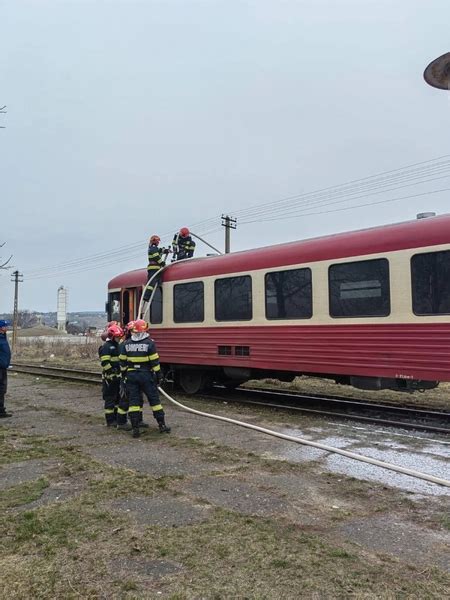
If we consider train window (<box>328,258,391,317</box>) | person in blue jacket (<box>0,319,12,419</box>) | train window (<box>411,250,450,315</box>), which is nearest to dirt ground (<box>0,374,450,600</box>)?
train window (<box>411,250,450,315</box>)

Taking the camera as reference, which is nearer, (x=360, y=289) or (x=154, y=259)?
(x=360, y=289)

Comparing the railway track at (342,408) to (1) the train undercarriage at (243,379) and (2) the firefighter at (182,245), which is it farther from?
(2) the firefighter at (182,245)

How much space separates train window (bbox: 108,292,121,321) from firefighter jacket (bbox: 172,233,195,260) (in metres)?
2.02

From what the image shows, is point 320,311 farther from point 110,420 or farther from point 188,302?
point 110,420

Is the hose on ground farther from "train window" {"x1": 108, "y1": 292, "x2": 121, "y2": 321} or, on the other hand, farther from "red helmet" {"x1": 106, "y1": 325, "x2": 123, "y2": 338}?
"train window" {"x1": 108, "y1": 292, "x2": 121, "y2": 321}

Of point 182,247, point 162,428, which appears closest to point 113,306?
point 182,247

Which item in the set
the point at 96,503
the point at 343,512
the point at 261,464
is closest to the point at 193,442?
the point at 261,464

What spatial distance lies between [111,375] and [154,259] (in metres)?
4.64

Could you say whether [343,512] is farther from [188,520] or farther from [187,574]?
[187,574]

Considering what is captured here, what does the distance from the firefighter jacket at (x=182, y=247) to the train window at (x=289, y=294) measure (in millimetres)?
3551

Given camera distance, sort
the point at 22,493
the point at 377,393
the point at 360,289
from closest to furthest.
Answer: the point at 22,493 → the point at 360,289 → the point at 377,393

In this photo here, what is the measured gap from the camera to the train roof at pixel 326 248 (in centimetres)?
788

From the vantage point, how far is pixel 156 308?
12.5 metres

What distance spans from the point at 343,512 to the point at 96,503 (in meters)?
2.08
